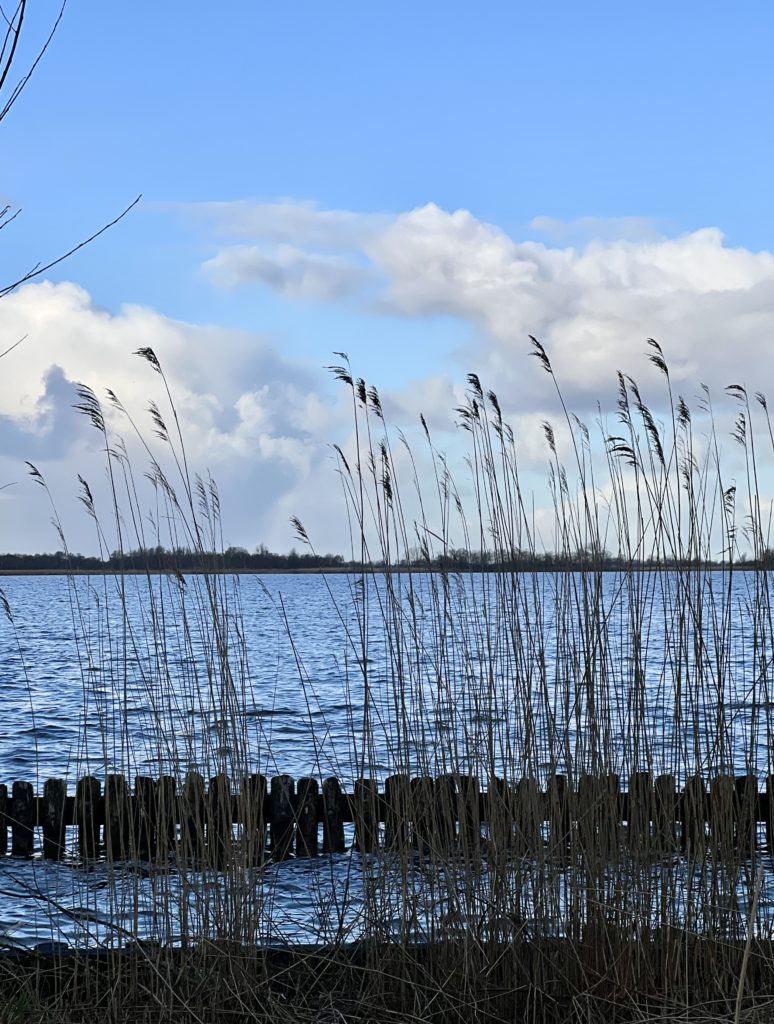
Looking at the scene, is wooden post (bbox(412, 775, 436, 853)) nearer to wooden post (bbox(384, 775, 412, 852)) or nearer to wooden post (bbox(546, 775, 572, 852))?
wooden post (bbox(384, 775, 412, 852))

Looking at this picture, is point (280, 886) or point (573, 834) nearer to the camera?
point (573, 834)

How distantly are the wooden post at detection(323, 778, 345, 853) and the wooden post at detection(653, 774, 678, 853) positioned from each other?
274 centimetres

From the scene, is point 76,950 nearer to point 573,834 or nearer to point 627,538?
point 573,834

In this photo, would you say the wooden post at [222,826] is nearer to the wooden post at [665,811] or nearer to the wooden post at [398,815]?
the wooden post at [398,815]

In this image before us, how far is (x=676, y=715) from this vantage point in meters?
3.16

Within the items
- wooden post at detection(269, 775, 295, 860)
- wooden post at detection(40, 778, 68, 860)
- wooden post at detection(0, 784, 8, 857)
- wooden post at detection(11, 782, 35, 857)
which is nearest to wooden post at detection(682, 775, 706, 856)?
wooden post at detection(269, 775, 295, 860)

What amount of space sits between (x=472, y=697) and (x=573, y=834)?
55 centimetres

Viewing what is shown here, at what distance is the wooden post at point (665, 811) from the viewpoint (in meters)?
2.97

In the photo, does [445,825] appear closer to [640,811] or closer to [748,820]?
[640,811]

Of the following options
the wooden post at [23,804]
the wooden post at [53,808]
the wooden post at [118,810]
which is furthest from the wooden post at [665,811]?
the wooden post at [23,804]

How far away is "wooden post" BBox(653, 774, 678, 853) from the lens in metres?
2.97

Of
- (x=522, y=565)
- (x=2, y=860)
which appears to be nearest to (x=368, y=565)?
(x=522, y=565)

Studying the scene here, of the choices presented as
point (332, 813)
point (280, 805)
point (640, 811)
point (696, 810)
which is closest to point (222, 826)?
point (640, 811)

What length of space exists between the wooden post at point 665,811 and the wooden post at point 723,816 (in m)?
0.12
